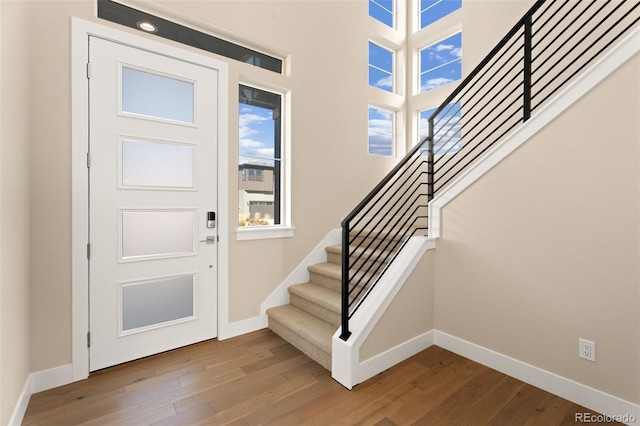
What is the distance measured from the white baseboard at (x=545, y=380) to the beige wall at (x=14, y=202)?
9.83 ft

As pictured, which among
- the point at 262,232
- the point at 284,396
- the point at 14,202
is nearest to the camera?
the point at 14,202

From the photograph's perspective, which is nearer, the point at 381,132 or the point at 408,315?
the point at 408,315

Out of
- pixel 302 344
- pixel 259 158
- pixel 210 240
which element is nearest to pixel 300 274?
pixel 302 344

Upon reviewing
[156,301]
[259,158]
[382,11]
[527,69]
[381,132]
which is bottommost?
[156,301]

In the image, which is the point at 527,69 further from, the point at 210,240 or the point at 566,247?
the point at 210,240

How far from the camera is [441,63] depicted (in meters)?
4.27

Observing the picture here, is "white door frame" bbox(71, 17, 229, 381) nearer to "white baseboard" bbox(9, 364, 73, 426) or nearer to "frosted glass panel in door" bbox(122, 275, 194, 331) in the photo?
"white baseboard" bbox(9, 364, 73, 426)

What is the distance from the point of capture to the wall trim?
1.67 meters

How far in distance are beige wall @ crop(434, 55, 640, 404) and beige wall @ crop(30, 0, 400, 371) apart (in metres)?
1.62

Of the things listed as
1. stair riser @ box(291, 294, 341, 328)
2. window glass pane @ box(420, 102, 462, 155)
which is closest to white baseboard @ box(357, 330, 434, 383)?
stair riser @ box(291, 294, 341, 328)

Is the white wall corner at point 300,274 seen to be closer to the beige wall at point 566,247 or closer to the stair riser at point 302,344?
the stair riser at point 302,344

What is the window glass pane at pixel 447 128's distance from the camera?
274 centimetres

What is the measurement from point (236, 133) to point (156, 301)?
1669 mm

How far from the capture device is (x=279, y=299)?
3.07 meters
